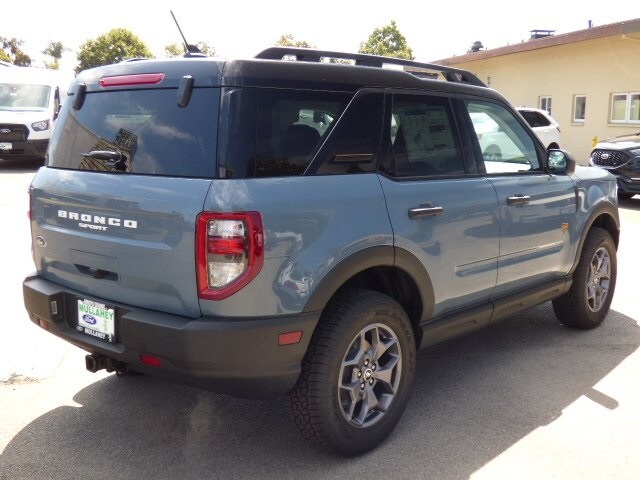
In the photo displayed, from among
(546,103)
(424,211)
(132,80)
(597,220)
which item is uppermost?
(546,103)

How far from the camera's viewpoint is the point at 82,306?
122 inches

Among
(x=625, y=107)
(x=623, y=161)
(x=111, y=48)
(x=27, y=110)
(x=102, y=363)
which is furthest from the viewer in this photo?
(x=111, y=48)

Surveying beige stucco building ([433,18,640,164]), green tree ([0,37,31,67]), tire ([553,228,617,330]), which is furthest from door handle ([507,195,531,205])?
green tree ([0,37,31,67])

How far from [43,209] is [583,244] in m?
3.73

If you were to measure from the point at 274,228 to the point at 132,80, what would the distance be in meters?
1.08

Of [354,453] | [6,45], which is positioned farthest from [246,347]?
[6,45]

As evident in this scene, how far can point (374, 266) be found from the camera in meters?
3.14

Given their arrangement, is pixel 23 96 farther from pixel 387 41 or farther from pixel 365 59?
pixel 387 41

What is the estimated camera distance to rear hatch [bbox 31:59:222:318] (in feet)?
9.00

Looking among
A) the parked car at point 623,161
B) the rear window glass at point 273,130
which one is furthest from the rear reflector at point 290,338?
Answer: the parked car at point 623,161

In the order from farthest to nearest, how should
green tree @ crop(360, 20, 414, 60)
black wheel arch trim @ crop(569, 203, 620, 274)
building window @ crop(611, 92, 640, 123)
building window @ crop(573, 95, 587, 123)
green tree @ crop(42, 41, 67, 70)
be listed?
1. green tree @ crop(42, 41, 67, 70)
2. green tree @ crop(360, 20, 414, 60)
3. building window @ crop(573, 95, 587, 123)
4. building window @ crop(611, 92, 640, 123)
5. black wheel arch trim @ crop(569, 203, 620, 274)

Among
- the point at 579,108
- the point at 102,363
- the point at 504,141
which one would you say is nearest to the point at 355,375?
the point at 102,363

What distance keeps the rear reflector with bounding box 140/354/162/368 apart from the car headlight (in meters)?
14.7

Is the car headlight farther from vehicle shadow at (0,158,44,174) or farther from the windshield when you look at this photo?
vehicle shadow at (0,158,44,174)
